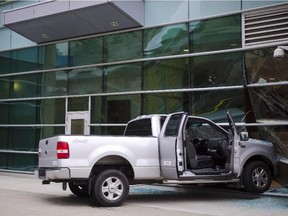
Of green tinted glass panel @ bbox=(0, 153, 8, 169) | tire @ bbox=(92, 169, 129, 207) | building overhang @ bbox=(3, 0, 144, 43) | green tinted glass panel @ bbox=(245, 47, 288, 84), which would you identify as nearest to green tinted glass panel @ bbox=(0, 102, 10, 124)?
green tinted glass panel @ bbox=(0, 153, 8, 169)

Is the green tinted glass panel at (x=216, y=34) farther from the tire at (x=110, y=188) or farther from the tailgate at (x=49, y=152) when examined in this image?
the tailgate at (x=49, y=152)

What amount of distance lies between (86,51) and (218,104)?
229 inches

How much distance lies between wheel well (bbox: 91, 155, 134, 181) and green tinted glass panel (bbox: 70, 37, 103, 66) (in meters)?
6.51

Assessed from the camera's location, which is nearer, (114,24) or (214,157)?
(214,157)

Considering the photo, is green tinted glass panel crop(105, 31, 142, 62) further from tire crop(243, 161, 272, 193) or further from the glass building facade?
tire crop(243, 161, 272, 193)

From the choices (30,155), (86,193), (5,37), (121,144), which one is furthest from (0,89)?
(121,144)

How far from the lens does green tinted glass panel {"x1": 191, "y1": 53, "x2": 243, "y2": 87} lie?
12.6 m

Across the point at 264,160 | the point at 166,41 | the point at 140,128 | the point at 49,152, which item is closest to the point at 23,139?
the point at 166,41

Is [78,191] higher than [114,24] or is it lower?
lower

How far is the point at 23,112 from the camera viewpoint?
704 inches

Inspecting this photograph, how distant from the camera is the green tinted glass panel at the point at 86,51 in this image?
52.1ft

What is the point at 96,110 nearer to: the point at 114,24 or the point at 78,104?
the point at 78,104

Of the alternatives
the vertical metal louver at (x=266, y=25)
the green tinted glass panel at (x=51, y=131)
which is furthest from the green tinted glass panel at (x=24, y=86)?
the vertical metal louver at (x=266, y=25)

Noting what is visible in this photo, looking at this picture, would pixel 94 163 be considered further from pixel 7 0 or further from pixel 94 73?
pixel 7 0
